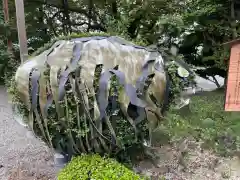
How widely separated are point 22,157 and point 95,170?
138cm

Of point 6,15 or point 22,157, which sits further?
point 6,15

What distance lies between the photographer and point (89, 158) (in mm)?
2482

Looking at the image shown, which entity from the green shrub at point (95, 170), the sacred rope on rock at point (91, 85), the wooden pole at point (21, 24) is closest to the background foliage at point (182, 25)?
the wooden pole at point (21, 24)

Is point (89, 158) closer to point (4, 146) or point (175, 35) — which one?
point (4, 146)

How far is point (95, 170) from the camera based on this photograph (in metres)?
2.32

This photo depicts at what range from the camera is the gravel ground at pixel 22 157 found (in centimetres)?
292

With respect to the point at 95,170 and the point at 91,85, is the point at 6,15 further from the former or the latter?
the point at 95,170

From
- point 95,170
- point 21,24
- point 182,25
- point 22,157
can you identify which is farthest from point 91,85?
point 182,25

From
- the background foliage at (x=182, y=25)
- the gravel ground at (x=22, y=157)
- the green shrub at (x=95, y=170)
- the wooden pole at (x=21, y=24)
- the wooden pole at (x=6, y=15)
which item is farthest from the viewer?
the wooden pole at (x=6, y=15)

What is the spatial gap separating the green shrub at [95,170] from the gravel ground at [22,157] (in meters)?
0.59

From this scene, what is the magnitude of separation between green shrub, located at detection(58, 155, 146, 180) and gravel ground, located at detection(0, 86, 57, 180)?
1.93 feet

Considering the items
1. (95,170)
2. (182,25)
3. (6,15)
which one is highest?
(6,15)

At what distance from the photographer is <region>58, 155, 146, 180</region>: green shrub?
2.27m

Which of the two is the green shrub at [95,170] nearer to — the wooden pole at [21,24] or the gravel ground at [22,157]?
the gravel ground at [22,157]
